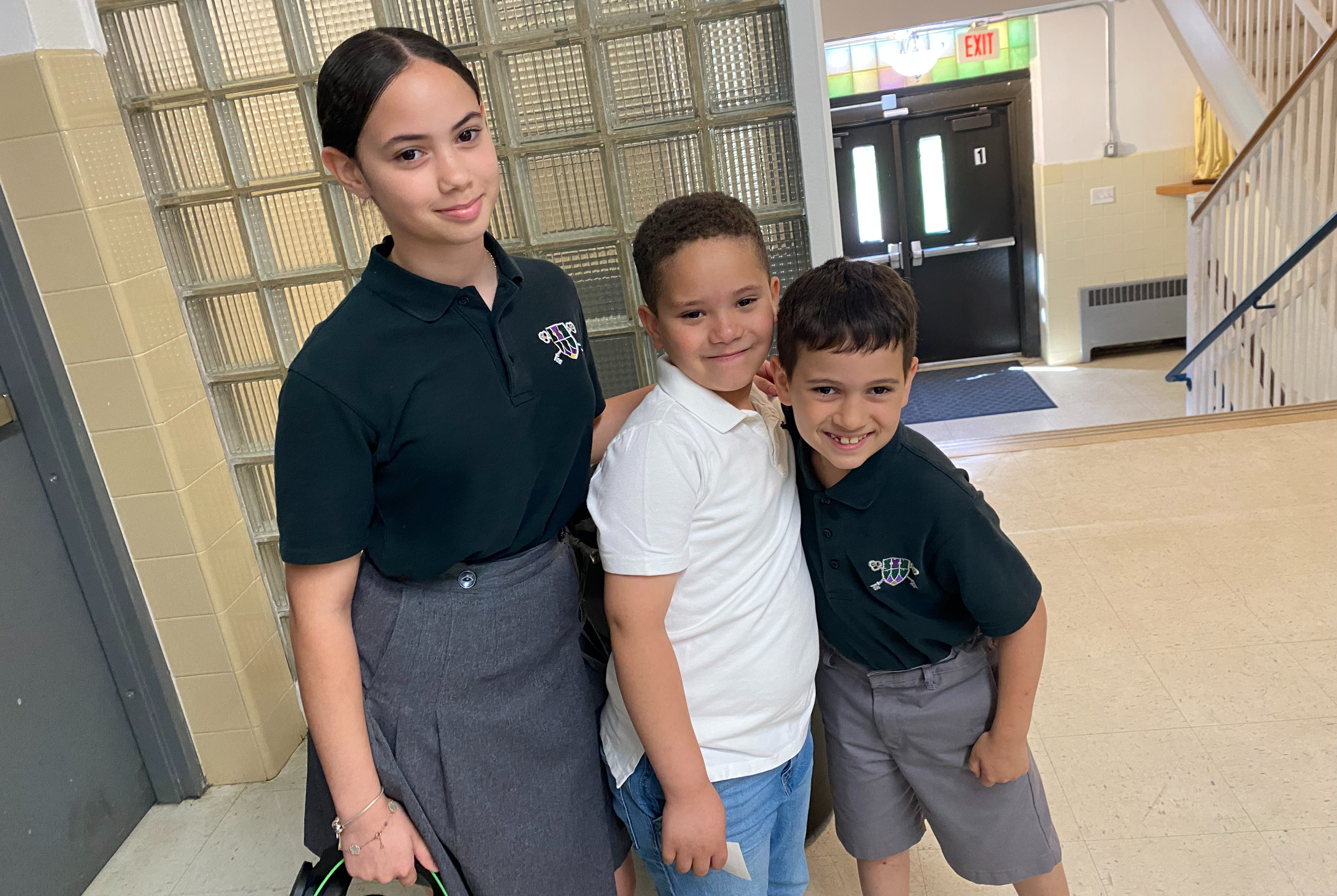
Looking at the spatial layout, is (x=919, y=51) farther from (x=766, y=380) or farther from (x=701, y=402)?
(x=701, y=402)

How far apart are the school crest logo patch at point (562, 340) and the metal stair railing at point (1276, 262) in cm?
344

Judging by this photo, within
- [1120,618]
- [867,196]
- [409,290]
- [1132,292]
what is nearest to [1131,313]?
[1132,292]

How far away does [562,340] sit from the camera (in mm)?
1072

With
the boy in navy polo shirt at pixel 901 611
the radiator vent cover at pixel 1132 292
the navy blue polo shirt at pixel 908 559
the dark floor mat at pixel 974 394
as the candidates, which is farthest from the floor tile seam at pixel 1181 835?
the radiator vent cover at pixel 1132 292

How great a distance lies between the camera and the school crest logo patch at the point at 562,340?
1.05 metres

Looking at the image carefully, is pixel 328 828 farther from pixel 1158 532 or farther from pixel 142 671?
pixel 1158 532

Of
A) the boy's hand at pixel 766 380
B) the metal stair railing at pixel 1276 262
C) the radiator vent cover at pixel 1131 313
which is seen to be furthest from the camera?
the radiator vent cover at pixel 1131 313

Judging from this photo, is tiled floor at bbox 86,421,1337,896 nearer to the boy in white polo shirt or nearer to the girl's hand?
the boy in white polo shirt

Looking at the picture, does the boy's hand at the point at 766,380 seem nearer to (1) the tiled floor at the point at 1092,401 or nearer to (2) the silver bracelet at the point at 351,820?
(2) the silver bracelet at the point at 351,820

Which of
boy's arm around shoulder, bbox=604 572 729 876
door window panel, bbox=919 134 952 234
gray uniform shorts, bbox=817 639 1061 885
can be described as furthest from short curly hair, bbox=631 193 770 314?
door window panel, bbox=919 134 952 234

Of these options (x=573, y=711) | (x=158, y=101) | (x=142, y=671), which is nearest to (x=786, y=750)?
(x=573, y=711)

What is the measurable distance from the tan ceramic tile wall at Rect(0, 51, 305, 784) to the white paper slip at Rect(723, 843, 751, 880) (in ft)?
4.06

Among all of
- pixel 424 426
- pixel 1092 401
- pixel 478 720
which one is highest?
pixel 424 426

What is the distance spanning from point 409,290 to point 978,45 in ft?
21.8
